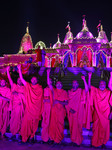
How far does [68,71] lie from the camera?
9688mm

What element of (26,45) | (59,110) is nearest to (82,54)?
(26,45)

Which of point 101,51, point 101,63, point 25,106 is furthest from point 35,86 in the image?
point 101,51

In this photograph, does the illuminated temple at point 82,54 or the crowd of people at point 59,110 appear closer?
the crowd of people at point 59,110

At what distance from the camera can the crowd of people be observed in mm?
3682

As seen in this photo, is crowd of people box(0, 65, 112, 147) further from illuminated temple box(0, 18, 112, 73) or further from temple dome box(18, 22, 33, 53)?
temple dome box(18, 22, 33, 53)

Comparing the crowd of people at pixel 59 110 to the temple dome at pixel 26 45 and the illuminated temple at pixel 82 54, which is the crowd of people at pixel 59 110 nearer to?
the illuminated temple at pixel 82 54

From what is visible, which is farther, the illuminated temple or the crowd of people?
the illuminated temple

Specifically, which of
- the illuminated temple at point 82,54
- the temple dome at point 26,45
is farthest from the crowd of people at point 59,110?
the temple dome at point 26,45

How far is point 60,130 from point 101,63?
1552 cm

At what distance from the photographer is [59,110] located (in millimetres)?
3857

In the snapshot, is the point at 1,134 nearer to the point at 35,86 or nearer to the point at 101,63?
the point at 35,86

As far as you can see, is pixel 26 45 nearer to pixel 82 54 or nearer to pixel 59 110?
pixel 82 54

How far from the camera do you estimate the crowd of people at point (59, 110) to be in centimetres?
368

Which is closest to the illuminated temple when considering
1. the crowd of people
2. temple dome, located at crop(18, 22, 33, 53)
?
→ temple dome, located at crop(18, 22, 33, 53)
